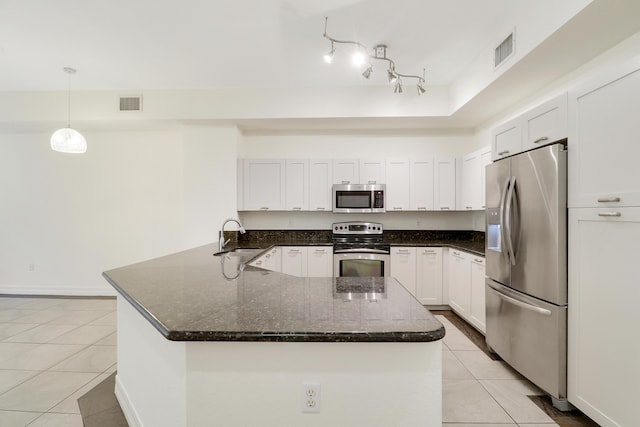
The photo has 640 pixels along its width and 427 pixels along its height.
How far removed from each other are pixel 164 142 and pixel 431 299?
184 inches

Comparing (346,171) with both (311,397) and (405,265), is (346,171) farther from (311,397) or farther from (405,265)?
(311,397)

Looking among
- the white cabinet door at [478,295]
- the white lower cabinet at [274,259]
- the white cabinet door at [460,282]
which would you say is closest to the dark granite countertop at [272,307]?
the white lower cabinet at [274,259]

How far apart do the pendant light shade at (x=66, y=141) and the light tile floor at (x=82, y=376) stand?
81.3 inches

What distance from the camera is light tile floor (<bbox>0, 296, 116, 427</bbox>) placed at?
1.96 metres

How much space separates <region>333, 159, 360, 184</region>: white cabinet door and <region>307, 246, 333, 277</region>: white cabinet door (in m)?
1.04

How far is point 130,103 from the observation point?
3.96 metres

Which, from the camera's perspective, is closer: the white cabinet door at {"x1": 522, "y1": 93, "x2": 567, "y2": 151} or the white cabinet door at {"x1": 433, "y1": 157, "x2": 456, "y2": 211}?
the white cabinet door at {"x1": 522, "y1": 93, "x2": 567, "y2": 151}

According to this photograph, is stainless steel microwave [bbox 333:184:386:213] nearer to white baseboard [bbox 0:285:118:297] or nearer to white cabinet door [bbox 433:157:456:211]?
white cabinet door [bbox 433:157:456:211]

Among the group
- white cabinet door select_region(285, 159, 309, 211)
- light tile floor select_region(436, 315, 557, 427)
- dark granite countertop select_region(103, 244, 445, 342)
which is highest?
white cabinet door select_region(285, 159, 309, 211)

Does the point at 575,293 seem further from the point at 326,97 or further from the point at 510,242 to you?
the point at 326,97

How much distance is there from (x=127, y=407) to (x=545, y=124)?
3.37m

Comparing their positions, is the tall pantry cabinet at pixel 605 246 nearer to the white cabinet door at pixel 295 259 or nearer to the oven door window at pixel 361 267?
the oven door window at pixel 361 267

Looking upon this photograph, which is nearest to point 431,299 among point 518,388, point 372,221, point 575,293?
point 372,221

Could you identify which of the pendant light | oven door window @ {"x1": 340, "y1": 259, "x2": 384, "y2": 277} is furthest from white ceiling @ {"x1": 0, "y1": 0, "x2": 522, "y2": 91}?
oven door window @ {"x1": 340, "y1": 259, "x2": 384, "y2": 277}
